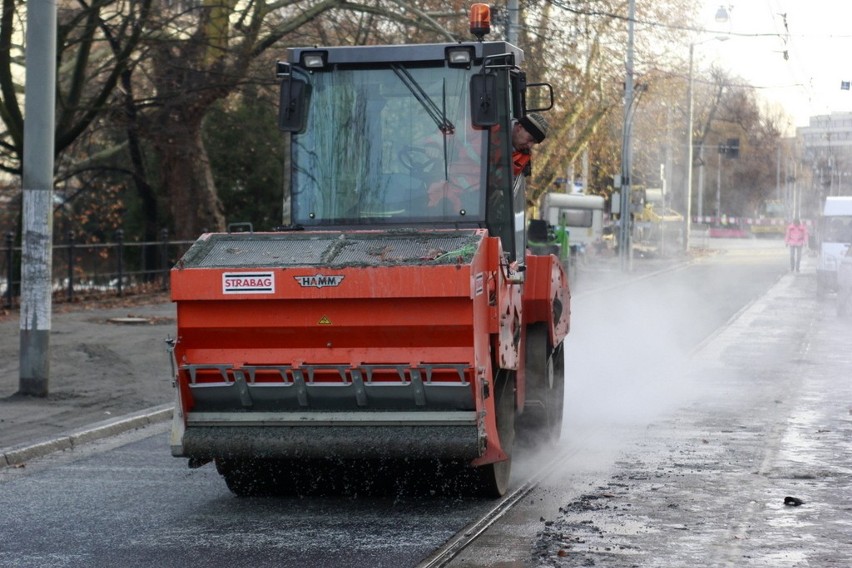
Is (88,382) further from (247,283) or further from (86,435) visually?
(247,283)

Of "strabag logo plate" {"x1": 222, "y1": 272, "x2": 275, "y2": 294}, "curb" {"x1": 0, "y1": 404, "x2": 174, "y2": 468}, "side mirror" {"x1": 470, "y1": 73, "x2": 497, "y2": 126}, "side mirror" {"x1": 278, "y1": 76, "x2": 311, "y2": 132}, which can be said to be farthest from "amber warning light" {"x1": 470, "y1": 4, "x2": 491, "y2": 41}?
"curb" {"x1": 0, "y1": 404, "x2": 174, "y2": 468}

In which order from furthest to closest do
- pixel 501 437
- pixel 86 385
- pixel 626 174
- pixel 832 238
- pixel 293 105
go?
1. pixel 626 174
2. pixel 832 238
3. pixel 86 385
4. pixel 293 105
5. pixel 501 437

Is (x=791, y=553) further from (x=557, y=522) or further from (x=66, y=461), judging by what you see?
(x=66, y=461)

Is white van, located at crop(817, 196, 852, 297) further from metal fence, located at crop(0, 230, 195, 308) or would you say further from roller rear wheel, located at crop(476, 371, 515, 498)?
roller rear wheel, located at crop(476, 371, 515, 498)

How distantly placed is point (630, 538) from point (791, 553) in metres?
0.82

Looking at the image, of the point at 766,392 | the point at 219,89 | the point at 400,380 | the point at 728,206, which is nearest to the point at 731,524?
the point at 400,380

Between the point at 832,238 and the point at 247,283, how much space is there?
28.6 m

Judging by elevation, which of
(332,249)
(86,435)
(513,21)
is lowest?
(86,435)

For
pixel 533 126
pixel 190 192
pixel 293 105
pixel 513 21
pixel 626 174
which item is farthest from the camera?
pixel 626 174

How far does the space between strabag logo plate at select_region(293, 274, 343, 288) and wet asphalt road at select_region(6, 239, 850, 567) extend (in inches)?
52.5

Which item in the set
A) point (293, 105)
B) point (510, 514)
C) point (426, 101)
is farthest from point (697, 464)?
point (293, 105)

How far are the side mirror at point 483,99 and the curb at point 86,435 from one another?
4.15m

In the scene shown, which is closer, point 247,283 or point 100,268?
point 247,283

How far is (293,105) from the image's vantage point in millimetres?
9492
